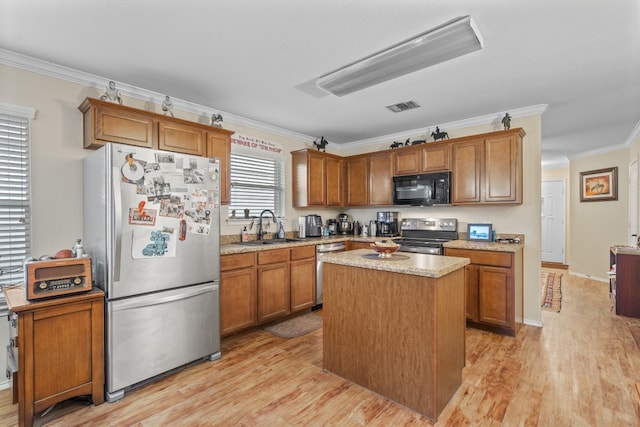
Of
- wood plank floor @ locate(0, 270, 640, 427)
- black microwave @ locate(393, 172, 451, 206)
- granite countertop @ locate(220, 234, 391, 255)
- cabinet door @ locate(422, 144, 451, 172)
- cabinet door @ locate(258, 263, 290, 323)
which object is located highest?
cabinet door @ locate(422, 144, 451, 172)

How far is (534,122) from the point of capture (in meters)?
3.61

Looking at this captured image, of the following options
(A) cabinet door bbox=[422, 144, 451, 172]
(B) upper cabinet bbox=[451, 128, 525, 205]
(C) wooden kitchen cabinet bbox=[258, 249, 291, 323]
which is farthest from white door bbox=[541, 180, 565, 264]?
(C) wooden kitchen cabinet bbox=[258, 249, 291, 323]

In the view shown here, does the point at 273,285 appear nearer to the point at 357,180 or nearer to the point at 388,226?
the point at 388,226

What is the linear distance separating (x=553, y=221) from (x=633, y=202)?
100 inches

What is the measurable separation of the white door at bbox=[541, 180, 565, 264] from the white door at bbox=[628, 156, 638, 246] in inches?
83.8

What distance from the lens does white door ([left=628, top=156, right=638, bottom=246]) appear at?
4.75 meters

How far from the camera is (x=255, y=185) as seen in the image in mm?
→ 4172

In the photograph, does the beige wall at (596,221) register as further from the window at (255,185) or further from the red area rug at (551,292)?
the window at (255,185)

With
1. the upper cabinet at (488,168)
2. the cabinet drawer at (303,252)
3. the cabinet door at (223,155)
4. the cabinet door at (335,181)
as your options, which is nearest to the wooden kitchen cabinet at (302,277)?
the cabinet drawer at (303,252)

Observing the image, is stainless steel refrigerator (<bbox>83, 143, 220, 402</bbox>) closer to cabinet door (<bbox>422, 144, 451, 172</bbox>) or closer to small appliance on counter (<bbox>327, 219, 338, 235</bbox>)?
small appliance on counter (<bbox>327, 219, 338, 235</bbox>)

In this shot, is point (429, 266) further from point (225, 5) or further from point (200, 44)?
point (200, 44)

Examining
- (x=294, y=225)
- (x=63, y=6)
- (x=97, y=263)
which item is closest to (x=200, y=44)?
(x=63, y=6)

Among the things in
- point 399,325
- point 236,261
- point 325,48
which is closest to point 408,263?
point 399,325

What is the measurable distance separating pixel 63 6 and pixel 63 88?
102cm
